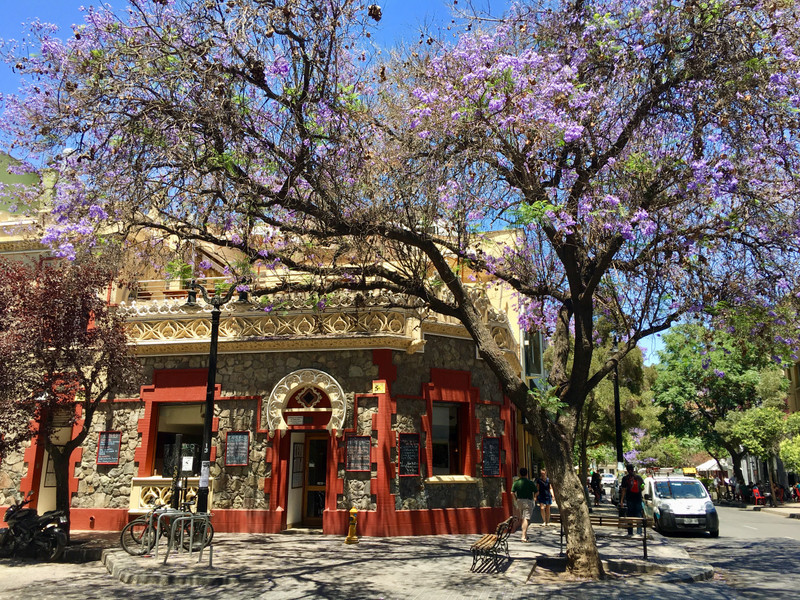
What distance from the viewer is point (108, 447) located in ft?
57.5

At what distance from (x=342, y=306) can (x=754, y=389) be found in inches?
1299

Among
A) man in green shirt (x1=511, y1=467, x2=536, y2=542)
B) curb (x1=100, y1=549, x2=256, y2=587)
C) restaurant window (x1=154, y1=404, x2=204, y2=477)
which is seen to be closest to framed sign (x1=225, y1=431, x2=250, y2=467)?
restaurant window (x1=154, y1=404, x2=204, y2=477)

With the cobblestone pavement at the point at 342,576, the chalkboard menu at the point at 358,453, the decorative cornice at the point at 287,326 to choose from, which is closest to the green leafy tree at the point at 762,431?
the cobblestone pavement at the point at 342,576

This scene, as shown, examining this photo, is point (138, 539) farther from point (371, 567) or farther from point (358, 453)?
point (371, 567)

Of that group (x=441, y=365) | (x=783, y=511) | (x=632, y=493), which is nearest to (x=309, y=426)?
(x=441, y=365)

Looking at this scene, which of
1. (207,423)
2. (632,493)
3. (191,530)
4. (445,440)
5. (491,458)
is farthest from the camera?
(632,493)

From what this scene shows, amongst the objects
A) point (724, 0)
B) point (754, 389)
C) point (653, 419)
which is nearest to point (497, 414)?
point (724, 0)

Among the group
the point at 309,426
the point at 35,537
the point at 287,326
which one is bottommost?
the point at 35,537

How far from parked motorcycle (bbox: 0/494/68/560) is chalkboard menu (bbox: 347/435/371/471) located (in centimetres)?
648

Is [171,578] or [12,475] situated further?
[12,475]

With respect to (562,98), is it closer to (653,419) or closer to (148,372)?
(148,372)

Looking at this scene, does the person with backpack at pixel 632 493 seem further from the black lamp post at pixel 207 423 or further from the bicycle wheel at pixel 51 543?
the bicycle wheel at pixel 51 543

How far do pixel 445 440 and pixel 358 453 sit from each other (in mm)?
2597

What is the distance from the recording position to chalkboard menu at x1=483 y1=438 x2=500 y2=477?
680 inches
